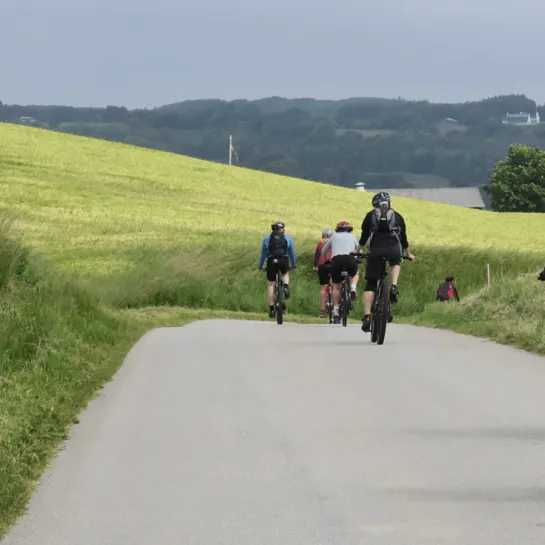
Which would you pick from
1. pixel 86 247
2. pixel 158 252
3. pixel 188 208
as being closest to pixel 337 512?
pixel 158 252

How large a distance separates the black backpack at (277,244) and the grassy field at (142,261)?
203cm

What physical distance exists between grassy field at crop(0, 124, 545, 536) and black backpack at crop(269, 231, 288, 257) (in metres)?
2.03

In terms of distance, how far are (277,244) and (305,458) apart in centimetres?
1565

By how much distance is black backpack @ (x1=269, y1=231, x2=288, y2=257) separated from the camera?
77.3 ft

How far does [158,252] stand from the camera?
117 ft

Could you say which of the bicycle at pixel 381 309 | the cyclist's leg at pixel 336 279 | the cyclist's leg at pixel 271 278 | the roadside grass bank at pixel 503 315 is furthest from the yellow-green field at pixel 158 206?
the bicycle at pixel 381 309

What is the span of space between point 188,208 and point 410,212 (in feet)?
47.1

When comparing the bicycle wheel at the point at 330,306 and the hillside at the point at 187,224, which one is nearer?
the bicycle wheel at the point at 330,306

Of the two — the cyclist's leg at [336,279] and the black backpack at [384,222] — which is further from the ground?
the black backpack at [384,222]

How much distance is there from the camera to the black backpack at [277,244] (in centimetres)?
2356

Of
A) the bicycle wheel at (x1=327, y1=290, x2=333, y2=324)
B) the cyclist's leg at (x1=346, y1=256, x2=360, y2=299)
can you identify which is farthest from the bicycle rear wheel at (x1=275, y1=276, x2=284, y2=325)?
the cyclist's leg at (x1=346, y1=256, x2=360, y2=299)

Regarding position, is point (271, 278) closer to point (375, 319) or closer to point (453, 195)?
point (375, 319)

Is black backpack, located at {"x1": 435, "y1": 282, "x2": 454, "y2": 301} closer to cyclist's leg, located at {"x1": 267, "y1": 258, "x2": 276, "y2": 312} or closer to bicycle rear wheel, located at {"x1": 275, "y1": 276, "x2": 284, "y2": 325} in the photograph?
cyclist's leg, located at {"x1": 267, "y1": 258, "x2": 276, "y2": 312}

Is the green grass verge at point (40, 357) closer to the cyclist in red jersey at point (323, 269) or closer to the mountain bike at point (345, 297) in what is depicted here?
the mountain bike at point (345, 297)
